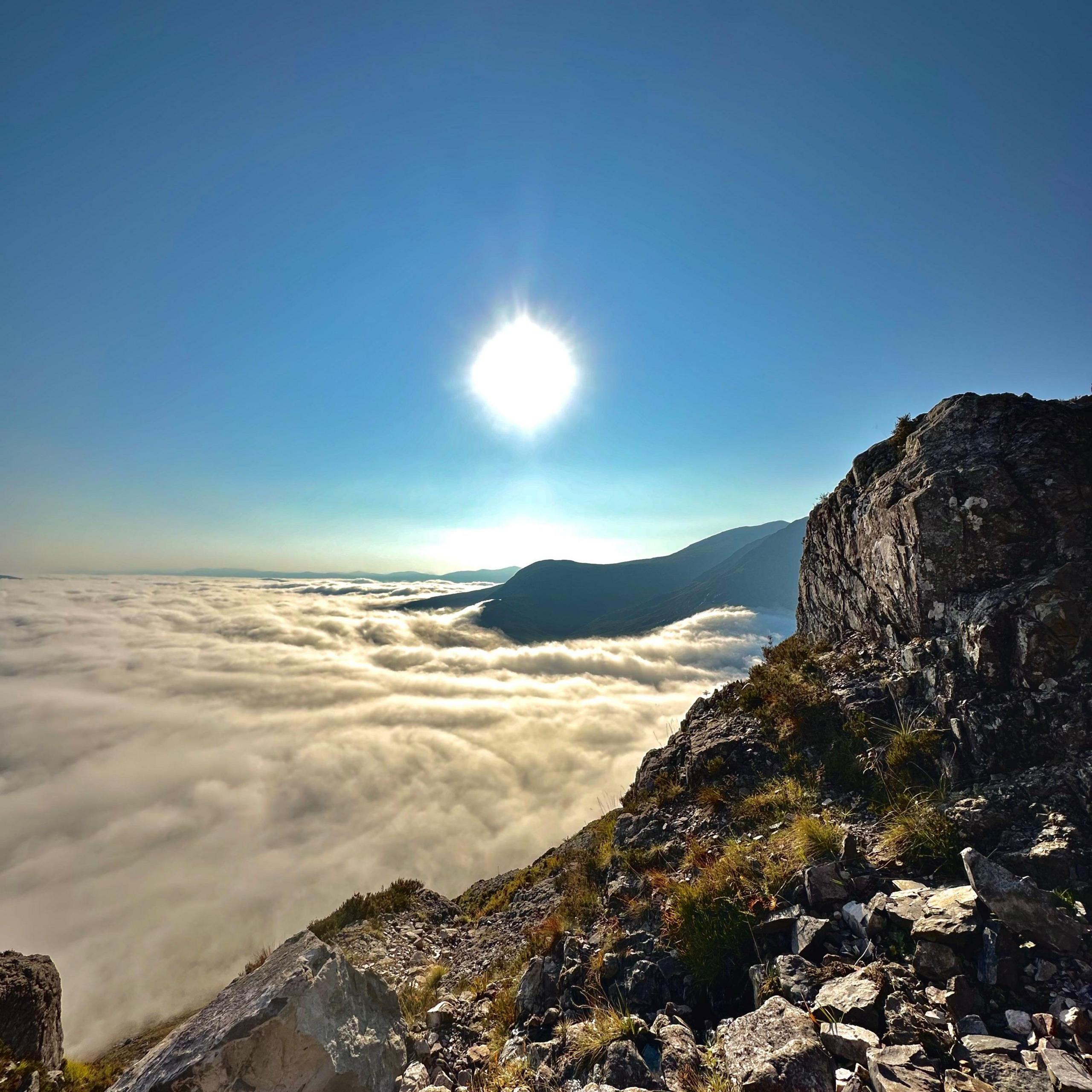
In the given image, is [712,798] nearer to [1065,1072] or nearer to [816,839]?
[816,839]

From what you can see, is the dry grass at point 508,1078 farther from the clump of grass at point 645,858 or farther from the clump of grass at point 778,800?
the clump of grass at point 778,800

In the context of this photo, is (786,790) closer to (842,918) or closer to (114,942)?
(842,918)

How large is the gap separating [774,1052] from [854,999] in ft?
3.55

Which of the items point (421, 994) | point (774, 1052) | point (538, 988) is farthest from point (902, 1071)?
point (421, 994)

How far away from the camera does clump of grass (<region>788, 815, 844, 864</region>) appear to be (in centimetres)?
645

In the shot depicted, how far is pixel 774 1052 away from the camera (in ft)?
12.4

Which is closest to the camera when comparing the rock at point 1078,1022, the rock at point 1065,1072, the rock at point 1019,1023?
the rock at point 1065,1072

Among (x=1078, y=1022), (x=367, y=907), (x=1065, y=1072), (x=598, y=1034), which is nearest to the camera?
(x=1065, y=1072)

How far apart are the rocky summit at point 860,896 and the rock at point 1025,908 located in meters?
0.02

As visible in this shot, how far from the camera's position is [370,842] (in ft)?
295

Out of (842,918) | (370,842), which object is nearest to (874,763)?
(842,918)

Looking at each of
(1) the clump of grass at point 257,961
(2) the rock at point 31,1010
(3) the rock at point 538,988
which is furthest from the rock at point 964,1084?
(2) the rock at point 31,1010

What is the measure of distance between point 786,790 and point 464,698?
181764mm

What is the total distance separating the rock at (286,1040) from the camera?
521 centimetres
